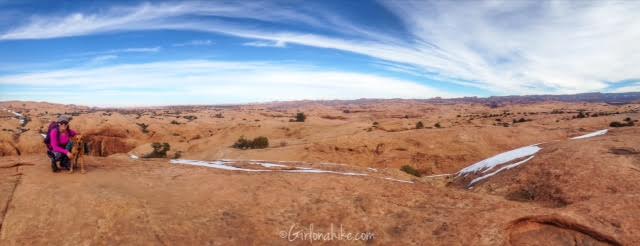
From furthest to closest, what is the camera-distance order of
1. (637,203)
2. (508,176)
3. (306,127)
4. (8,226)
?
(306,127) → (508,176) → (637,203) → (8,226)

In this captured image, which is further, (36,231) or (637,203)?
(637,203)

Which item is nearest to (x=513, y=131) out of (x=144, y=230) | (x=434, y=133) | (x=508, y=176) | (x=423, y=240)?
(x=434, y=133)

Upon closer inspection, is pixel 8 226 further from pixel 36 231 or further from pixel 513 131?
pixel 513 131

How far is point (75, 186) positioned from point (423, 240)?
333 inches

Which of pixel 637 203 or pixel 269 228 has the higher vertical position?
pixel 637 203

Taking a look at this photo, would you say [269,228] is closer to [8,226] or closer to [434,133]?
[8,226]

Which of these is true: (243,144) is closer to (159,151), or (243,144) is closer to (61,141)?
(159,151)

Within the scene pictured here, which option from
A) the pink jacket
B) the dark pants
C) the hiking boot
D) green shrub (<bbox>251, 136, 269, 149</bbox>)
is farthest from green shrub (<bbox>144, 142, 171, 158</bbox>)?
the hiking boot

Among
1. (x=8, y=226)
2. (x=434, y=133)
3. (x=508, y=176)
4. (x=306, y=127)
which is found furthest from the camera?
(x=306, y=127)

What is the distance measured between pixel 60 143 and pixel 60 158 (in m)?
0.43

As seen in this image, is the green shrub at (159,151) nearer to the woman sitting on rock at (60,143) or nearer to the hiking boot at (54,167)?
the woman sitting on rock at (60,143)

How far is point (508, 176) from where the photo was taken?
14141mm

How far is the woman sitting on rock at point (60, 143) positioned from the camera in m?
10.6

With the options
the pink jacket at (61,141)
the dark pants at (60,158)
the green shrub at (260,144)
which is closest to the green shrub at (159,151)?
the green shrub at (260,144)
